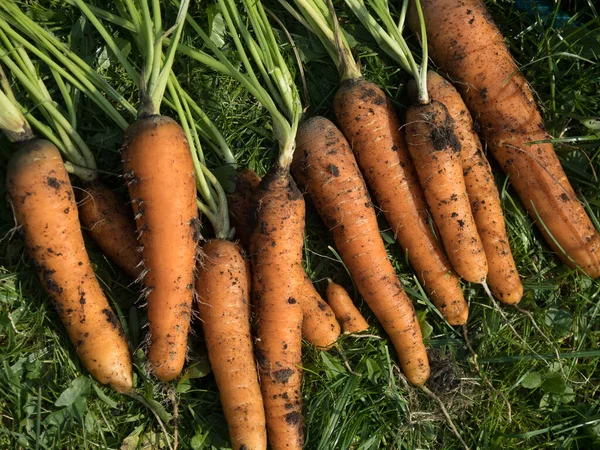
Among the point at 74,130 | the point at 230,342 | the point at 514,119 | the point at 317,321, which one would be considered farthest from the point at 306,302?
the point at 514,119

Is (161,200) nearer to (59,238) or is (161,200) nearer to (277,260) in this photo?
(59,238)

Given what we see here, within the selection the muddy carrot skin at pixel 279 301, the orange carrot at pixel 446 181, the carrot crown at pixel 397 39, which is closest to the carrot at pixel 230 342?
the muddy carrot skin at pixel 279 301

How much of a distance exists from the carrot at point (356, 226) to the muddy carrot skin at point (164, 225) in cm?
67

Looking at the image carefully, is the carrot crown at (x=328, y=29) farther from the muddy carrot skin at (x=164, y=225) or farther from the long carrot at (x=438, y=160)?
the muddy carrot skin at (x=164, y=225)

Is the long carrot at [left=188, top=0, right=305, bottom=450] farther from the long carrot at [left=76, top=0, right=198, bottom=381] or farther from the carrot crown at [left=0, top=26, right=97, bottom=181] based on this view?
the carrot crown at [left=0, top=26, right=97, bottom=181]

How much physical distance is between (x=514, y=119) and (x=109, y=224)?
223cm

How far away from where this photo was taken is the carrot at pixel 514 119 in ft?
10.1

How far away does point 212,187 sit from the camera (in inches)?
112

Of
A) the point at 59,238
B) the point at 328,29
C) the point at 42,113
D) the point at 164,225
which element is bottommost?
the point at 164,225

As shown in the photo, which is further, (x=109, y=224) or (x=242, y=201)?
(x=242, y=201)

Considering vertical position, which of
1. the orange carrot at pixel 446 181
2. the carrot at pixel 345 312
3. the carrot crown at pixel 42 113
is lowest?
the carrot at pixel 345 312

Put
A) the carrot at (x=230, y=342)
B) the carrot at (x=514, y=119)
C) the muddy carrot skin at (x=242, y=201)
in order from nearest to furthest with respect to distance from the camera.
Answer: the carrot at (x=230, y=342) < the muddy carrot skin at (x=242, y=201) < the carrot at (x=514, y=119)

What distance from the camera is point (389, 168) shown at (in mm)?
3035

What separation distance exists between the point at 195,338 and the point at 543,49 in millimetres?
2530
